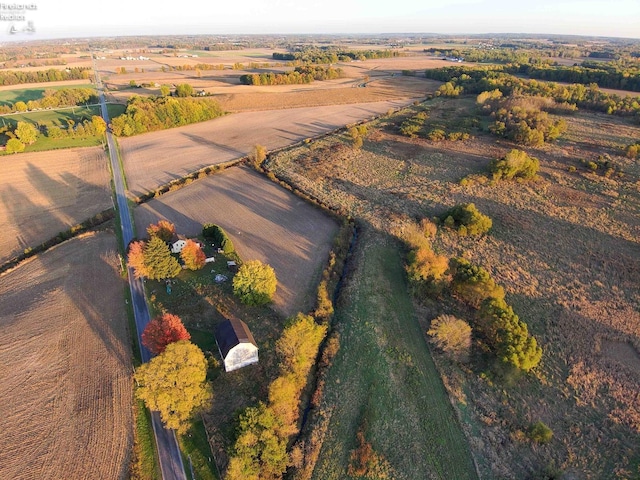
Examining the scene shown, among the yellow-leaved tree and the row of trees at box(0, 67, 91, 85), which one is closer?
the yellow-leaved tree

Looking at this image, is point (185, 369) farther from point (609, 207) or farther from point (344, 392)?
point (609, 207)

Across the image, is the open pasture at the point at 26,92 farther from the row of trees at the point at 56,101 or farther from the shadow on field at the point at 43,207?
the shadow on field at the point at 43,207

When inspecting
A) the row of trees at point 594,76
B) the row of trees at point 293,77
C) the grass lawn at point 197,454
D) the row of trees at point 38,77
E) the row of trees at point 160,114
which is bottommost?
the grass lawn at point 197,454

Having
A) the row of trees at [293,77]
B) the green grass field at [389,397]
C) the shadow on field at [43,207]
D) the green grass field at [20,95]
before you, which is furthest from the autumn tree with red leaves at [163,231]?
the row of trees at [293,77]

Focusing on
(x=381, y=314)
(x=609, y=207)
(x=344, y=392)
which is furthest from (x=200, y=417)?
(x=609, y=207)

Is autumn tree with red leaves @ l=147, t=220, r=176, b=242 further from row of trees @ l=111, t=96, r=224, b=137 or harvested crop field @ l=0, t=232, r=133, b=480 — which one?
row of trees @ l=111, t=96, r=224, b=137

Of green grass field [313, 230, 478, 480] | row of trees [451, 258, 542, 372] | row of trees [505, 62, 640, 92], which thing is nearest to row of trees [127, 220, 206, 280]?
green grass field [313, 230, 478, 480]
